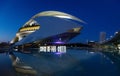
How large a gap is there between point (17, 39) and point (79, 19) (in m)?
19.4

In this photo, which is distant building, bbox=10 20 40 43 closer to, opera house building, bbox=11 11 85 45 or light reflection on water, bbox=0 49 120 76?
opera house building, bbox=11 11 85 45

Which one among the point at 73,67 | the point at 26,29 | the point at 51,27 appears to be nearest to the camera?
the point at 73,67

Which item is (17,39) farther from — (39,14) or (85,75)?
(85,75)

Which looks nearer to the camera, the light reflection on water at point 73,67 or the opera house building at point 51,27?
the light reflection on water at point 73,67

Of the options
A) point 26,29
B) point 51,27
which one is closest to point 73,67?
point 51,27

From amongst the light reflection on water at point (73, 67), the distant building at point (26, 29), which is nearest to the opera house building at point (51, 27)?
the distant building at point (26, 29)

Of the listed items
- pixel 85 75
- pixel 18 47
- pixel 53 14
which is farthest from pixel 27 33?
pixel 85 75

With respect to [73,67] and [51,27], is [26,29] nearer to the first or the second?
[51,27]

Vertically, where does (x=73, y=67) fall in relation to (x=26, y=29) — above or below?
below

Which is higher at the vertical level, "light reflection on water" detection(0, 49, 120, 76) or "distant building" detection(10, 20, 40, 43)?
"distant building" detection(10, 20, 40, 43)

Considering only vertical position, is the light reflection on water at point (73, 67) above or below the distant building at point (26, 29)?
below

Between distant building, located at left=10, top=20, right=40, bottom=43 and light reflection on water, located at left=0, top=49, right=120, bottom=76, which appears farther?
distant building, located at left=10, top=20, right=40, bottom=43

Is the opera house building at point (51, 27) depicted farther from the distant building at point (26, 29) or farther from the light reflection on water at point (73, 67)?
the light reflection on water at point (73, 67)

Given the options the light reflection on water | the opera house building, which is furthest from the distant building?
the light reflection on water
